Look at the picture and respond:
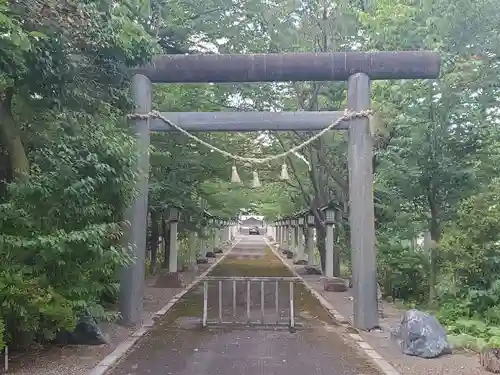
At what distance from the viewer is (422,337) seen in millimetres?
9016

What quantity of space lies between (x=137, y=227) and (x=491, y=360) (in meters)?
6.62

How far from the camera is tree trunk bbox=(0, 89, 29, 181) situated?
337 inches

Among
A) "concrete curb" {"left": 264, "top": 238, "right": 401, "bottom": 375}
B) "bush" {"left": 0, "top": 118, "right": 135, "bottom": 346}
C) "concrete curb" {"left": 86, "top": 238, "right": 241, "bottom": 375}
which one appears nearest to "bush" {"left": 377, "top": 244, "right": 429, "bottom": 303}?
"concrete curb" {"left": 264, "top": 238, "right": 401, "bottom": 375}

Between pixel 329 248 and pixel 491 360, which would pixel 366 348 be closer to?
pixel 491 360

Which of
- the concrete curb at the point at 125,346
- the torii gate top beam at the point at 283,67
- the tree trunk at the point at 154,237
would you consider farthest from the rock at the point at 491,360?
the tree trunk at the point at 154,237

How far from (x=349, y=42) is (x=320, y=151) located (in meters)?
3.80

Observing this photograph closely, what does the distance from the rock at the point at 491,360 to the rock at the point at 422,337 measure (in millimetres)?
709

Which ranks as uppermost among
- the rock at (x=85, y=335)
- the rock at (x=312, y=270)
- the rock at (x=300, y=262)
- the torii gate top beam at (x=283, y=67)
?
the torii gate top beam at (x=283, y=67)

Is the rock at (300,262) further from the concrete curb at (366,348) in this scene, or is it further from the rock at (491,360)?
the rock at (491,360)

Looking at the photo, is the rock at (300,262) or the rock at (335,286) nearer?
the rock at (335,286)

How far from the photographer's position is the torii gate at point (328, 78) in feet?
36.6

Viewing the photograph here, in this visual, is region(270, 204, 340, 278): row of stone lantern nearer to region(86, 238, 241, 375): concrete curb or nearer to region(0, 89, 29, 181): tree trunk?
region(86, 238, 241, 375): concrete curb

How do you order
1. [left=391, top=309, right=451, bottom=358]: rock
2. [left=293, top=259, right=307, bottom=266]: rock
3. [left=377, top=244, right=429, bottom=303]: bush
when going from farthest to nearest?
[left=293, top=259, right=307, bottom=266]: rock, [left=377, top=244, right=429, bottom=303]: bush, [left=391, top=309, right=451, bottom=358]: rock

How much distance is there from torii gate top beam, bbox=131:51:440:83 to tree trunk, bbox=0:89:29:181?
317 centimetres
